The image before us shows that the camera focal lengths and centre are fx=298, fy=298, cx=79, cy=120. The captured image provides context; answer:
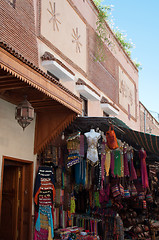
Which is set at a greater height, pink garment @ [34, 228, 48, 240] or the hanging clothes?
the hanging clothes

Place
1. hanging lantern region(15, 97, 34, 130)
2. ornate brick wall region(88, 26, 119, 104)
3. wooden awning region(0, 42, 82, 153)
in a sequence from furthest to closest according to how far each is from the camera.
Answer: ornate brick wall region(88, 26, 119, 104) < hanging lantern region(15, 97, 34, 130) < wooden awning region(0, 42, 82, 153)

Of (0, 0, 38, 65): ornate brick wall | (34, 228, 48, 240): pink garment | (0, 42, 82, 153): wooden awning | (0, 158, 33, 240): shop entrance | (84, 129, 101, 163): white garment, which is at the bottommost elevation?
(34, 228, 48, 240): pink garment

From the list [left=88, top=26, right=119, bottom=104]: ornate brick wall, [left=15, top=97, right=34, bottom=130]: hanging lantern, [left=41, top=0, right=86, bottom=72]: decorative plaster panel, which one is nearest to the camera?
[left=15, top=97, right=34, bottom=130]: hanging lantern

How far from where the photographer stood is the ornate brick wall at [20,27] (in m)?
6.16

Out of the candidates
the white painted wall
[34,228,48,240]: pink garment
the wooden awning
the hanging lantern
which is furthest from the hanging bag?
[34,228,48,240]: pink garment

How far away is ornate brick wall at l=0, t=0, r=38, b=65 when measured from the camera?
20.2 feet

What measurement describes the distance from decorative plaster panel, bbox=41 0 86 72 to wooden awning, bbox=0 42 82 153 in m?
2.28

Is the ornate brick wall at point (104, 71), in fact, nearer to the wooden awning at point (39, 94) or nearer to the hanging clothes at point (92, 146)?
the hanging clothes at point (92, 146)

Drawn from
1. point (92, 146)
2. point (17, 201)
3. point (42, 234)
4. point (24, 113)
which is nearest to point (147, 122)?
point (92, 146)

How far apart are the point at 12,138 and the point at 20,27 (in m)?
2.54

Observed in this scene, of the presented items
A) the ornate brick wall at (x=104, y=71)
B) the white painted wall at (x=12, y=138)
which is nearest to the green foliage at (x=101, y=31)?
the ornate brick wall at (x=104, y=71)

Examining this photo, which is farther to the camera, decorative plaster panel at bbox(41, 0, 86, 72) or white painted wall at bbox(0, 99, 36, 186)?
decorative plaster panel at bbox(41, 0, 86, 72)

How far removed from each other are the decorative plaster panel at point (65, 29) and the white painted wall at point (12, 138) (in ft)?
8.69

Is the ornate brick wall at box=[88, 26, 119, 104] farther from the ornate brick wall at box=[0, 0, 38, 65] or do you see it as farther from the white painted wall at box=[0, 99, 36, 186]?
the white painted wall at box=[0, 99, 36, 186]
